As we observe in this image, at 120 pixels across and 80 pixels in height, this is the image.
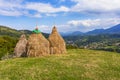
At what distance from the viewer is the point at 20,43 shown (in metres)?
43.1

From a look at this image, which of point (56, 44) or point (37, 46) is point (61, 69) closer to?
point (37, 46)

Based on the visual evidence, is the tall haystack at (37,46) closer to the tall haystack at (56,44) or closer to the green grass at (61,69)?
the tall haystack at (56,44)

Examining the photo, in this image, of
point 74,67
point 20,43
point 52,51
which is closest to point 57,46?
point 52,51

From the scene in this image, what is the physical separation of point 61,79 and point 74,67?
4.07m

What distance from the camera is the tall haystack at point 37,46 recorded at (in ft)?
117

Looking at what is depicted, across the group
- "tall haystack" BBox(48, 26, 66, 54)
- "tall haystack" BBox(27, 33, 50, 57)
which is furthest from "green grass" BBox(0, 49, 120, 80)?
"tall haystack" BBox(48, 26, 66, 54)

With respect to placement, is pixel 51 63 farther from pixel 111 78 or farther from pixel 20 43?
pixel 20 43

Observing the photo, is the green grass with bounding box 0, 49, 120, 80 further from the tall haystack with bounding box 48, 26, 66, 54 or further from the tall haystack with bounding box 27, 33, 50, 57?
the tall haystack with bounding box 48, 26, 66, 54

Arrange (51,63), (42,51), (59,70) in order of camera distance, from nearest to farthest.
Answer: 1. (59,70)
2. (51,63)
3. (42,51)

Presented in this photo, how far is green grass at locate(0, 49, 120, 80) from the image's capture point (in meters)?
25.5

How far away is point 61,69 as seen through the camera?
2759 centimetres

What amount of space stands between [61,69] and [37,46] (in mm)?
Result: 9039

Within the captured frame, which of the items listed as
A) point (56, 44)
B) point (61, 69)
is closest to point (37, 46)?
point (56, 44)

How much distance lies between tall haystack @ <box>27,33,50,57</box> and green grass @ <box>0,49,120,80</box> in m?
3.90
